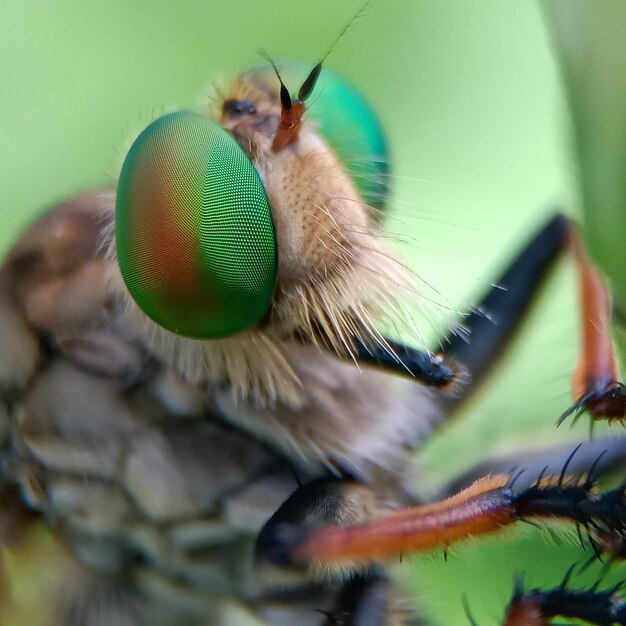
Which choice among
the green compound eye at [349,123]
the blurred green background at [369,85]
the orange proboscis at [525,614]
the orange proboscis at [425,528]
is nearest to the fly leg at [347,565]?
the orange proboscis at [425,528]

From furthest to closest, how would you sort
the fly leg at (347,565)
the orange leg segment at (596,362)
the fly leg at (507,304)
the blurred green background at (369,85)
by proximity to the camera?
the blurred green background at (369,85) < the fly leg at (507,304) < the fly leg at (347,565) < the orange leg segment at (596,362)

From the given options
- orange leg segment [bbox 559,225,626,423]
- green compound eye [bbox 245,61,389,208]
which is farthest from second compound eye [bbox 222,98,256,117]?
orange leg segment [bbox 559,225,626,423]

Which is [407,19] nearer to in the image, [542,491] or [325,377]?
[325,377]

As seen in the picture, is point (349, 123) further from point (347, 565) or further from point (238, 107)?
point (347, 565)

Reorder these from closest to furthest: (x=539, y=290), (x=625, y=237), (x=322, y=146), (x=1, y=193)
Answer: (x=625, y=237) < (x=322, y=146) < (x=539, y=290) < (x=1, y=193)

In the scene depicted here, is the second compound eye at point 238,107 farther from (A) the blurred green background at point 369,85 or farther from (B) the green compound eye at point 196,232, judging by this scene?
(A) the blurred green background at point 369,85

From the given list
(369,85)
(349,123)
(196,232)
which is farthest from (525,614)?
(369,85)

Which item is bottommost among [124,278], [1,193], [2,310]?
[1,193]

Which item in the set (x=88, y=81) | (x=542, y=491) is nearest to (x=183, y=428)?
(x=542, y=491)
